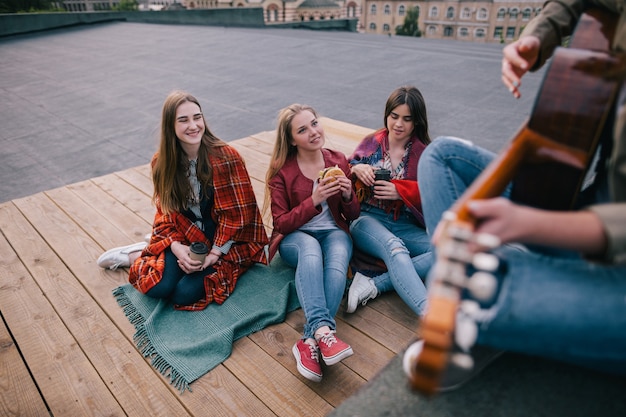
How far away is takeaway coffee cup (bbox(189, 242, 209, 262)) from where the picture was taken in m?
2.18

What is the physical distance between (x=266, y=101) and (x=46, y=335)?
4.52m

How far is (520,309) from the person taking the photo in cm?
88

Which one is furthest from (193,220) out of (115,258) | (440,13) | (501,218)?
(440,13)

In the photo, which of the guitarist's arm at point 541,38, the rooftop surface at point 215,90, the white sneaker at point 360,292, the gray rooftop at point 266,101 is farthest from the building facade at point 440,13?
the guitarist's arm at point 541,38

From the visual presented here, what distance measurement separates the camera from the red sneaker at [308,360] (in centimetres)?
168

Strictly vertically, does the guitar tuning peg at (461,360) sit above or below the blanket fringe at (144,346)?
above

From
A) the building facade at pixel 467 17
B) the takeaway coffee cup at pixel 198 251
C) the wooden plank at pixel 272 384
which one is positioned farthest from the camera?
the building facade at pixel 467 17

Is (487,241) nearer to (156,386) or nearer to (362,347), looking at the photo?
(362,347)

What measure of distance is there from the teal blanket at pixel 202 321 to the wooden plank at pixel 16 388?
0.43 metres

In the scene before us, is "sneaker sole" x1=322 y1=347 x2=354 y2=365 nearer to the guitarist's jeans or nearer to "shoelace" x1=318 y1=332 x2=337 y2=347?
"shoelace" x1=318 y1=332 x2=337 y2=347

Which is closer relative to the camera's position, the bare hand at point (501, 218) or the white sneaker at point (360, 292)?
the bare hand at point (501, 218)

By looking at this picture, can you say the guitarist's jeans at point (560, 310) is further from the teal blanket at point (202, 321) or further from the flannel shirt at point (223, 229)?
the flannel shirt at point (223, 229)

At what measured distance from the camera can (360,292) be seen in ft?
6.84

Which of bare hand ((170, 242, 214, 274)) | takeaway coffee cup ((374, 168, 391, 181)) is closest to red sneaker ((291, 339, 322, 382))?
bare hand ((170, 242, 214, 274))
